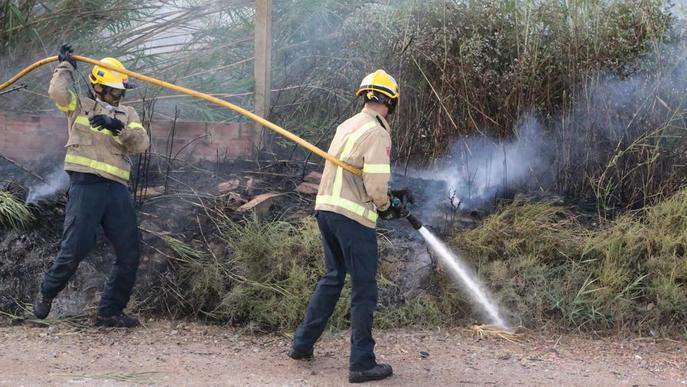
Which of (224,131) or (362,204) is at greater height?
(224,131)

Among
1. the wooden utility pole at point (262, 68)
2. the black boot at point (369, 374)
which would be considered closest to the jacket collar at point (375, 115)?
the black boot at point (369, 374)

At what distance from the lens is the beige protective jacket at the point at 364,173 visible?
16.0 feet

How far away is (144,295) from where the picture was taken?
20.6 ft

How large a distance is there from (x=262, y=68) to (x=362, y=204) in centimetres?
288

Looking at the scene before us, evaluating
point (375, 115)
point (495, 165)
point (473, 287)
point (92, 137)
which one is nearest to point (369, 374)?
point (473, 287)

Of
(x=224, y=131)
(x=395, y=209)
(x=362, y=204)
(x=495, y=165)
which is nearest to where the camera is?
(x=362, y=204)

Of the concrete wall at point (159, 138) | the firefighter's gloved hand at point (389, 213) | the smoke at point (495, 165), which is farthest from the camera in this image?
the concrete wall at point (159, 138)

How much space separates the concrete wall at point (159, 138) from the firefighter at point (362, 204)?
8.32ft

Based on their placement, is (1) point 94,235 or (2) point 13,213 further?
(2) point 13,213

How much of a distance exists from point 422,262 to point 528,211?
923 millimetres

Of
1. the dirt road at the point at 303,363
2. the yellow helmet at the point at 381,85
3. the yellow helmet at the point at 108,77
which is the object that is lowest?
the dirt road at the point at 303,363

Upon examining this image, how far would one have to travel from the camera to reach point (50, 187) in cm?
705

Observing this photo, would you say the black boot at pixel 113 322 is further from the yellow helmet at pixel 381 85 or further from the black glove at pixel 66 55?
the yellow helmet at pixel 381 85

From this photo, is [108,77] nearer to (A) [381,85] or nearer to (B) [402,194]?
(A) [381,85]
